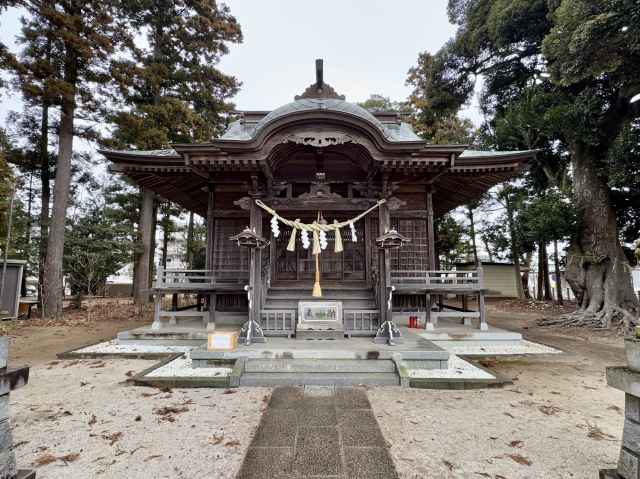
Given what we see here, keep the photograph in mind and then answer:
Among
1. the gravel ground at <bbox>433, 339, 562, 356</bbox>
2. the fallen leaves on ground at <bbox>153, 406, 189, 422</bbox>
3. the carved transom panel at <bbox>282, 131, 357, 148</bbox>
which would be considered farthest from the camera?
the gravel ground at <bbox>433, 339, 562, 356</bbox>

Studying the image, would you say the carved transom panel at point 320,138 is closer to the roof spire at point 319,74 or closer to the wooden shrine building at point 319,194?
the wooden shrine building at point 319,194

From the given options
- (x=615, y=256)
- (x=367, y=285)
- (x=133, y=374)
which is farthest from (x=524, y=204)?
(x=133, y=374)

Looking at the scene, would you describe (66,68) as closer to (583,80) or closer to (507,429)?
(507,429)

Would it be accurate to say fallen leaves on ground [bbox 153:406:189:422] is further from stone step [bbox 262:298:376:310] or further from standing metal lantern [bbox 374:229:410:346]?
standing metal lantern [bbox 374:229:410:346]

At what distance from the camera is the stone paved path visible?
8.86 feet

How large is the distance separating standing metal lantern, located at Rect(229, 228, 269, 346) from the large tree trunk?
439 inches

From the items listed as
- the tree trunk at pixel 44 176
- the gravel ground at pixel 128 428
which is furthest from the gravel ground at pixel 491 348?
the tree trunk at pixel 44 176

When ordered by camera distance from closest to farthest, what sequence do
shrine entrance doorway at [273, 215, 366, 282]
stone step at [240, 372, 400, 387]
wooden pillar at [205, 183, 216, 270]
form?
stone step at [240, 372, 400, 387]
shrine entrance doorway at [273, 215, 366, 282]
wooden pillar at [205, 183, 216, 270]

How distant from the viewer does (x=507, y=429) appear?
3.45 meters

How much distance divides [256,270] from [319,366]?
2.71 metres

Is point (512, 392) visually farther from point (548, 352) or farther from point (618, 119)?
point (618, 119)

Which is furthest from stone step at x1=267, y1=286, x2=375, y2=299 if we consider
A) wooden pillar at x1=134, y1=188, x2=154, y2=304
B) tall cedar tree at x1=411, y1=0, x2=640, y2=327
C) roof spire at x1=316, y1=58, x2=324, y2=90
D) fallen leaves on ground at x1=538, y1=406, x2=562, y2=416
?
wooden pillar at x1=134, y1=188, x2=154, y2=304

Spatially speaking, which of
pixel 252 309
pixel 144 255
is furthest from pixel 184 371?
pixel 144 255

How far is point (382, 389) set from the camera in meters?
4.71
